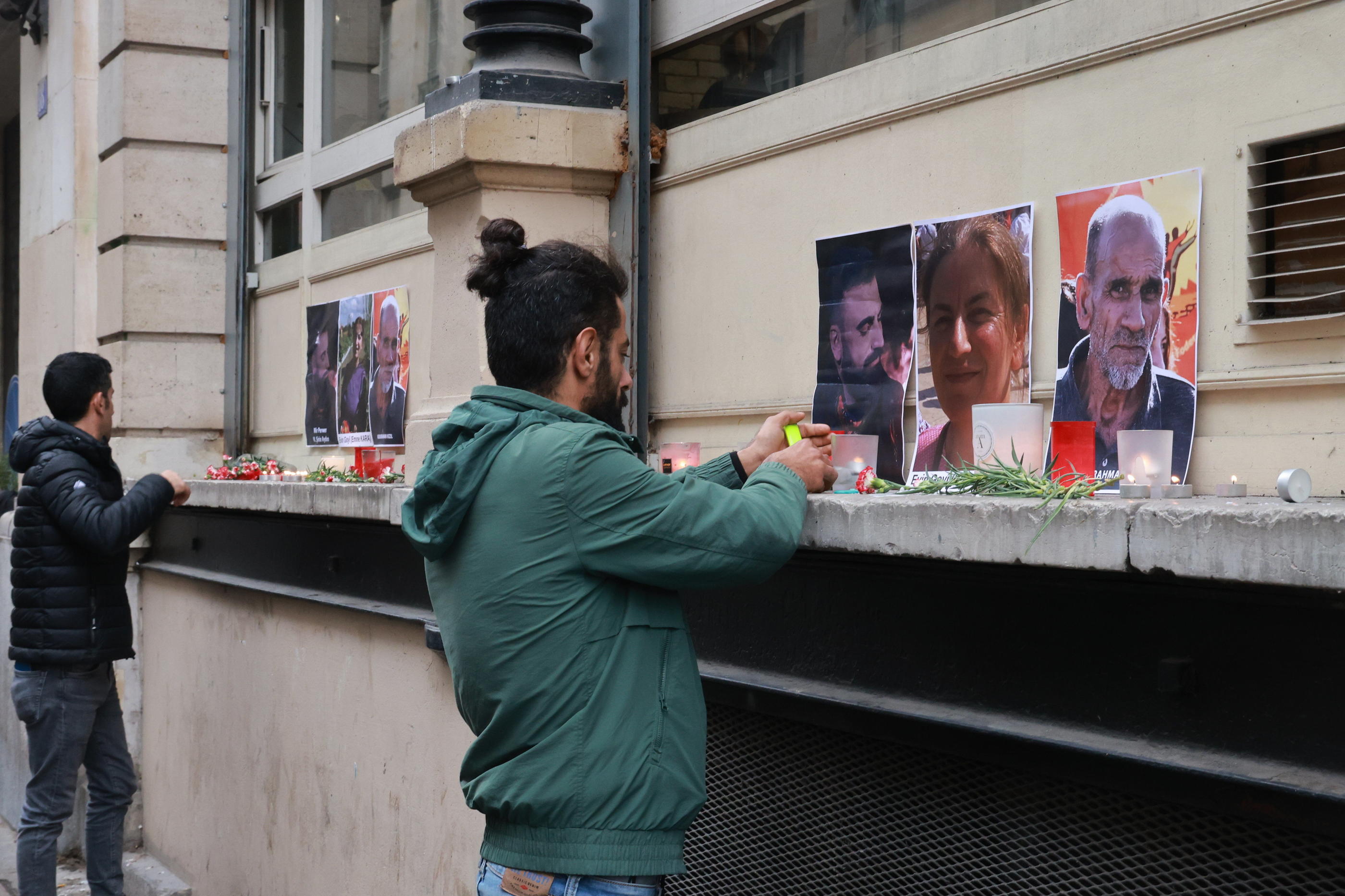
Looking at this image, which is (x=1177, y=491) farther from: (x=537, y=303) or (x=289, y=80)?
(x=289, y=80)

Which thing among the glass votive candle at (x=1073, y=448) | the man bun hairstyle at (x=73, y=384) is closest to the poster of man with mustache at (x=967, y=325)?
the glass votive candle at (x=1073, y=448)

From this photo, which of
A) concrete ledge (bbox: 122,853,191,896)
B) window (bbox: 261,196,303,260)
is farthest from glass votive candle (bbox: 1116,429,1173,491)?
concrete ledge (bbox: 122,853,191,896)

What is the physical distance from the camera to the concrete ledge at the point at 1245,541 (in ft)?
6.71

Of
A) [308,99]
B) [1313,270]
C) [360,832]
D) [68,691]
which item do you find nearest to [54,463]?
[68,691]

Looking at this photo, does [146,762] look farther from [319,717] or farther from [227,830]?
[319,717]

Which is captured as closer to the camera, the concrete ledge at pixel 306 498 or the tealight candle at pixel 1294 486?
the tealight candle at pixel 1294 486

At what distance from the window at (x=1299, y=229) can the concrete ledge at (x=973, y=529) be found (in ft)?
1.87

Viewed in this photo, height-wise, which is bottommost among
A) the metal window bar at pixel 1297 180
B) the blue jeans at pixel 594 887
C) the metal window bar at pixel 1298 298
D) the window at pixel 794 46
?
the blue jeans at pixel 594 887

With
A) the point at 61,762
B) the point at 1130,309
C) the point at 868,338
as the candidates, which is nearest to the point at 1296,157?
the point at 1130,309

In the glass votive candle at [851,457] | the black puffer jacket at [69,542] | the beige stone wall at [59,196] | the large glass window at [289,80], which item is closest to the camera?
the glass votive candle at [851,457]

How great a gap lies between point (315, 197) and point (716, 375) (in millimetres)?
3648

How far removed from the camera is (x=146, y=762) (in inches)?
303

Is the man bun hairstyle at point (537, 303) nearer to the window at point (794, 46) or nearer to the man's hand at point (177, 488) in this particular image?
the window at point (794, 46)

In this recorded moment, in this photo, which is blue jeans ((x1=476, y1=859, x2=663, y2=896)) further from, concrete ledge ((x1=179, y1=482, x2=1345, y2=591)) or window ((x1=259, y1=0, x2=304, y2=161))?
window ((x1=259, y1=0, x2=304, y2=161))
